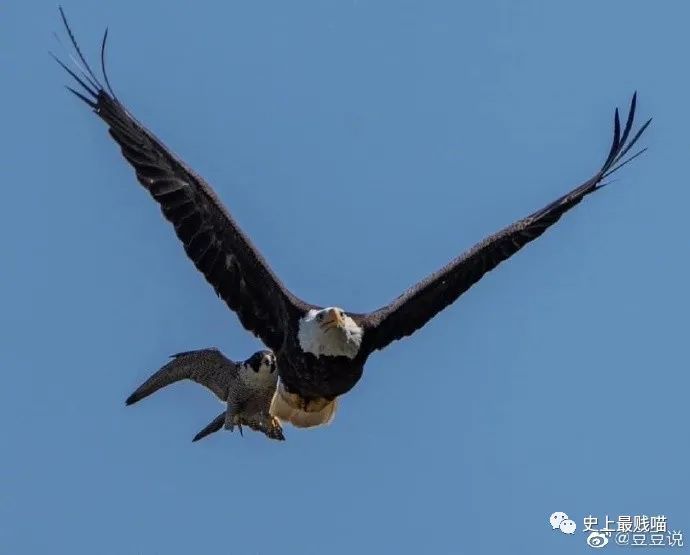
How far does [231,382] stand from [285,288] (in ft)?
9.31

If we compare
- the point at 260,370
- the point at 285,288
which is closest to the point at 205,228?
the point at 285,288

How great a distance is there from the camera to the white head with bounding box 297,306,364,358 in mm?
18500

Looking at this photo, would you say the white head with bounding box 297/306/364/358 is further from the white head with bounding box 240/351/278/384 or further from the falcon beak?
the white head with bounding box 240/351/278/384

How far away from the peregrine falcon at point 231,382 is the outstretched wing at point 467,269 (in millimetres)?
1853

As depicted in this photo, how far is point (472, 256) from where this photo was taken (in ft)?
64.0

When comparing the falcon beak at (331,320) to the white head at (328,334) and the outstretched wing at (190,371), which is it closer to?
the white head at (328,334)

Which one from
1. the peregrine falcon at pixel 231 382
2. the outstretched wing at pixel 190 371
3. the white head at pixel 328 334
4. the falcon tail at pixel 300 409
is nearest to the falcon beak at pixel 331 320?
the white head at pixel 328 334

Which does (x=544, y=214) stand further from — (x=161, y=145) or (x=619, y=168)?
(x=161, y=145)

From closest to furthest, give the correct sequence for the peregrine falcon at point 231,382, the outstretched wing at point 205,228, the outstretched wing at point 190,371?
the outstretched wing at point 205,228, the peregrine falcon at point 231,382, the outstretched wing at point 190,371

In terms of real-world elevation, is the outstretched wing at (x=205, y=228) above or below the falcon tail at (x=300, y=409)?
above

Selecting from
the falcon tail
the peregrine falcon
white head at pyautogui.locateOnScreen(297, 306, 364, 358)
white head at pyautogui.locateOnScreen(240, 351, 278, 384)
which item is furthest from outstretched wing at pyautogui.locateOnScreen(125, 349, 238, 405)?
white head at pyautogui.locateOnScreen(297, 306, 364, 358)

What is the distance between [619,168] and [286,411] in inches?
138

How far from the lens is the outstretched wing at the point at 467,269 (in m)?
19.2

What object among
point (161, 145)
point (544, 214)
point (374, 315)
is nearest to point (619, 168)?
point (544, 214)
